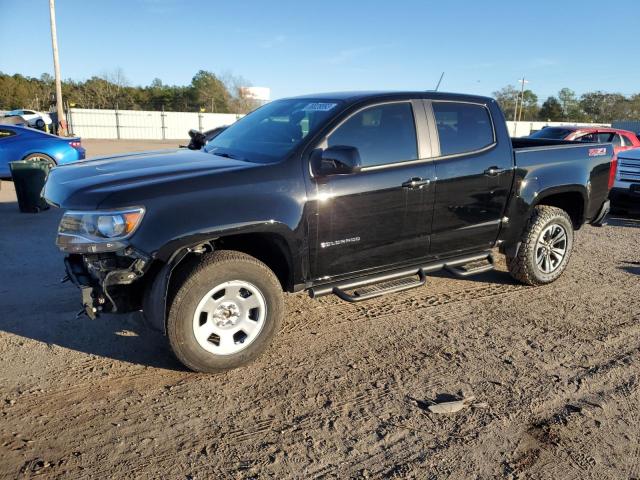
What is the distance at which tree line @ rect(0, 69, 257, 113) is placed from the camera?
56.4m

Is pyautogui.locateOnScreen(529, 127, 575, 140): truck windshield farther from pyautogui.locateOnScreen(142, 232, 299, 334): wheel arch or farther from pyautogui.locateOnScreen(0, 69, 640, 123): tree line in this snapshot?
pyautogui.locateOnScreen(0, 69, 640, 123): tree line

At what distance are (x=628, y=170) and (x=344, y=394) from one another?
339 inches

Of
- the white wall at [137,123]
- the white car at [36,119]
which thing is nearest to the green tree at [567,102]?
the white wall at [137,123]

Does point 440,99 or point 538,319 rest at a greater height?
point 440,99

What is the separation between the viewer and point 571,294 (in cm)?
531

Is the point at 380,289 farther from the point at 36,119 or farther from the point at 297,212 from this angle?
the point at 36,119

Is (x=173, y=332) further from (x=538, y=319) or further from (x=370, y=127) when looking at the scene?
(x=538, y=319)

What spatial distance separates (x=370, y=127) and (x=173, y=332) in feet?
7.21

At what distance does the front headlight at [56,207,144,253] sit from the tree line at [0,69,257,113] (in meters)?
47.7

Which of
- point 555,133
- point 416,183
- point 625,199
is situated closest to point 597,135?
point 555,133

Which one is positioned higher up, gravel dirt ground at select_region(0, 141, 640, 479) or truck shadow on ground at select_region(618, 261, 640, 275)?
truck shadow on ground at select_region(618, 261, 640, 275)

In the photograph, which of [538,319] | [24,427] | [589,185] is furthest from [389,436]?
[589,185]

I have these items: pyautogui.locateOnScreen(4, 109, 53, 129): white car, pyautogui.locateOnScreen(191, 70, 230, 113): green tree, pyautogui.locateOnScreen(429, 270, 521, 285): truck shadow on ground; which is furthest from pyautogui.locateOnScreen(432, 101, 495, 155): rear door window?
pyautogui.locateOnScreen(191, 70, 230, 113): green tree

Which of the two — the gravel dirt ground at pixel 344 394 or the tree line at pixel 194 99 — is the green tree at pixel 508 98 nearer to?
the tree line at pixel 194 99
